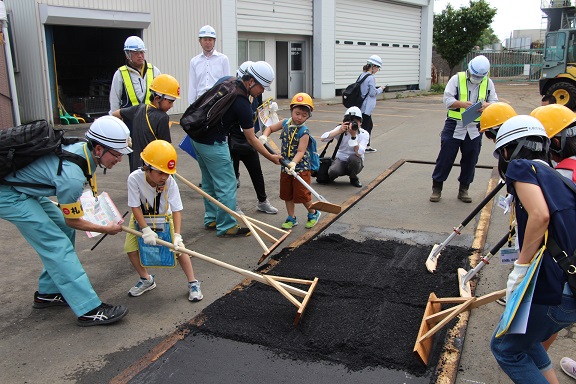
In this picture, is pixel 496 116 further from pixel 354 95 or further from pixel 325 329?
pixel 354 95

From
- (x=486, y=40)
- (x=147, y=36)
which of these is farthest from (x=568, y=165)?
(x=486, y=40)

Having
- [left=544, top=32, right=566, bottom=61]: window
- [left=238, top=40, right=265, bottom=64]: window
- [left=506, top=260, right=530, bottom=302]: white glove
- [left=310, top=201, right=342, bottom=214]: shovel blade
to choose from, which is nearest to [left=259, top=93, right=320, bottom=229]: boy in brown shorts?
[left=310, top=201, right=342, bottom=214]: shovel blade

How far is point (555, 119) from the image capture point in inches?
133

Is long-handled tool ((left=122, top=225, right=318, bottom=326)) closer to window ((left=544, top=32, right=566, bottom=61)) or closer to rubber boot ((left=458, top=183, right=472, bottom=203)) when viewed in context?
rubber boot ((left=458, top=183, right=472, bottom=203))

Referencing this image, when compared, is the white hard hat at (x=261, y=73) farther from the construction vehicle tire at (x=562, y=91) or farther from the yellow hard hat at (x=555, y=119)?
the construction vehicle tire at (x=562, y=91)

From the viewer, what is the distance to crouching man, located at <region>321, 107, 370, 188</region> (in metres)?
7.77

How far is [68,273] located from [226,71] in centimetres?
450

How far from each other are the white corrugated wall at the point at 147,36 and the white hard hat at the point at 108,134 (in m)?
10.6

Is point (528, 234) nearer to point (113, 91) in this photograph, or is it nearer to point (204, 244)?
point (204, 244)

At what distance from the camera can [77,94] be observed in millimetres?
16203

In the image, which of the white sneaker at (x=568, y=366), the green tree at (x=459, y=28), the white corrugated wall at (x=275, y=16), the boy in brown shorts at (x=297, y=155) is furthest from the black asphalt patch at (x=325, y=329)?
the green tree at (x=459, y=28)

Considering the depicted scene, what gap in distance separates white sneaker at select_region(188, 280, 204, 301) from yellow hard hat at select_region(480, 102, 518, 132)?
8.86 ft

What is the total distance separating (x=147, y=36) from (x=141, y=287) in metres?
11.8

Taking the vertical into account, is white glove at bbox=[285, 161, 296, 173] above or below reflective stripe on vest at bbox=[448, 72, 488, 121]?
below
